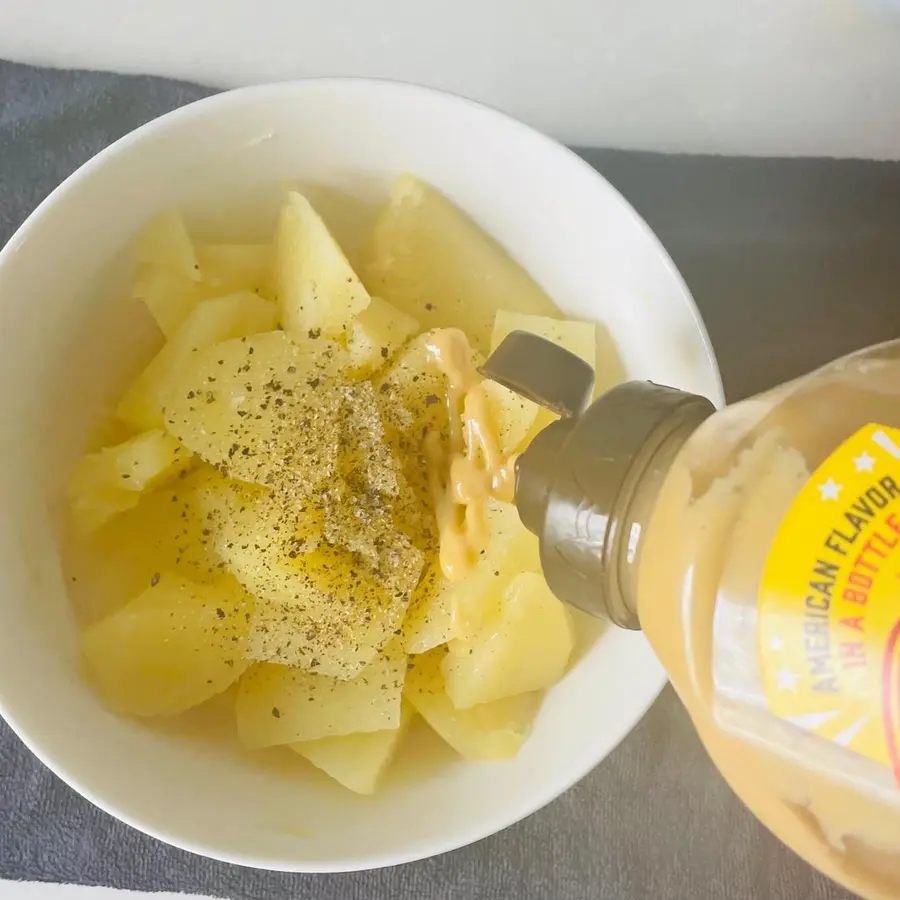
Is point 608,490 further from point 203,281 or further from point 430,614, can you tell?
point 203,281

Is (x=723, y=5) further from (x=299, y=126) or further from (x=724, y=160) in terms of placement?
(x=299, y=126)

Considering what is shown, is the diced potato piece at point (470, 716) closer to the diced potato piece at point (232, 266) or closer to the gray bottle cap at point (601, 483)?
the gray bottle cap at point (601, 483)

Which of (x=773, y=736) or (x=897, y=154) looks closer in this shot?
(x=773, y=736)

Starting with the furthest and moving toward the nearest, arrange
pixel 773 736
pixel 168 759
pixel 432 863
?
pixel 432 863 < pixel 168 759 < pixel 773 736

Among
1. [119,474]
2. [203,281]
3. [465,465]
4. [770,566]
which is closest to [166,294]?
[203,281]

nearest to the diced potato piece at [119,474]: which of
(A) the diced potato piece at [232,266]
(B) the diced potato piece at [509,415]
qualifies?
(A) the diced potato piece at [232,266]

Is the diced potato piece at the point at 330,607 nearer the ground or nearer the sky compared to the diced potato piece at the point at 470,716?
nearer the sky

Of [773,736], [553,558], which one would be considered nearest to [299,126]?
[553,558]
